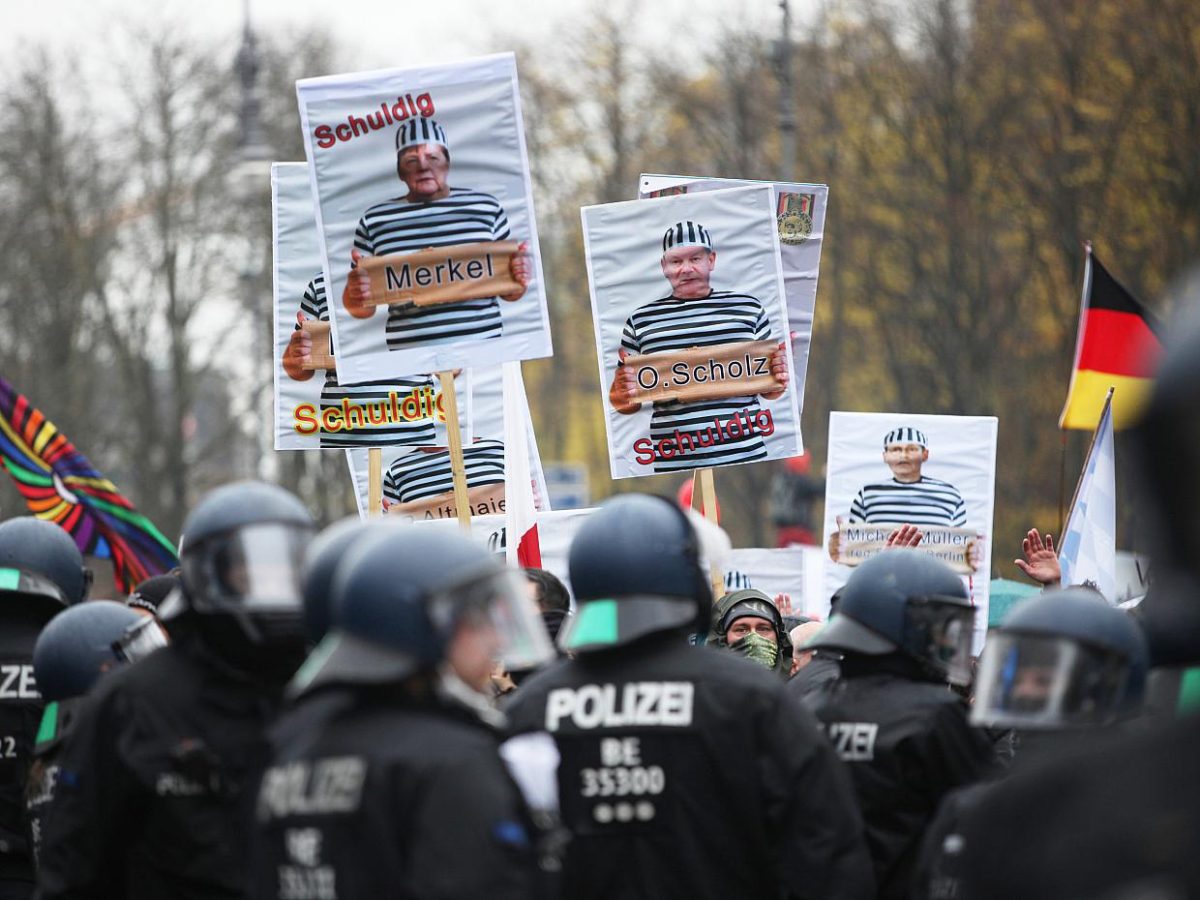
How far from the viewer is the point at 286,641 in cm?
463

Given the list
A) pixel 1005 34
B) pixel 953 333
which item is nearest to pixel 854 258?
pixel 953 333

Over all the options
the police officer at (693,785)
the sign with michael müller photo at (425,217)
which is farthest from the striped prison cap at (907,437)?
the police officer at (693,785)

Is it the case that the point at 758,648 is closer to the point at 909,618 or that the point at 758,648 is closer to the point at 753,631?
the point at 753,631

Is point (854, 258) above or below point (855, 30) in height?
below

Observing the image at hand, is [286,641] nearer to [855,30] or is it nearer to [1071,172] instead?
[1071,172]

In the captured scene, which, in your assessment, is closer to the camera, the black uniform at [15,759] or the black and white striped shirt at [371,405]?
the black uniform at [15,759]

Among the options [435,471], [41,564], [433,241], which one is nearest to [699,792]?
[41,564]

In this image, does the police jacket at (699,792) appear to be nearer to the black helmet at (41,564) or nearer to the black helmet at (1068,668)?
the black helmet at (1068,668)

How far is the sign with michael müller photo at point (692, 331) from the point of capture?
9328mm

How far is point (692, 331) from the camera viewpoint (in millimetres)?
9500

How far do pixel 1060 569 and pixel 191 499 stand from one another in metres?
27.0

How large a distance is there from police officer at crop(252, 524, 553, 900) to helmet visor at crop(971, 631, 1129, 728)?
1272 mm

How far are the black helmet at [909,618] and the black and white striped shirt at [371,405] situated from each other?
414 cm

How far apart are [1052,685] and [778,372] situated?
5.02m
